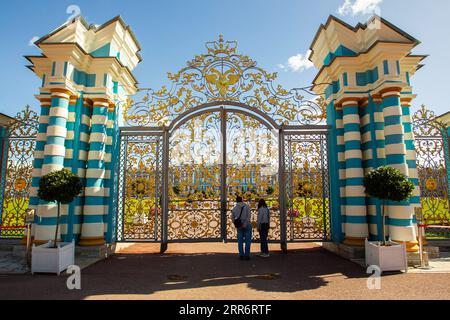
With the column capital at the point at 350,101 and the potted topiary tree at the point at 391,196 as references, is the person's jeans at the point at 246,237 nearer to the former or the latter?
the potted topiary tree at the point at 391,196

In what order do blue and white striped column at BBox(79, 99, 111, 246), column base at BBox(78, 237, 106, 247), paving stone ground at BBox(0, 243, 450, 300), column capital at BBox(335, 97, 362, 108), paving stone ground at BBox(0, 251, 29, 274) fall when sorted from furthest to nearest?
1. column capital at BBox(335, 97, 362, 108)
2. blue and white striped column at BBox(79, 99, 111, 246)
3. column base at BBox(78, 237, 106, 247)
4. paving stone ground at BBox(0, 251, 29, 274)
5. paving stone ground at BBox(0, 243, 450, 300)

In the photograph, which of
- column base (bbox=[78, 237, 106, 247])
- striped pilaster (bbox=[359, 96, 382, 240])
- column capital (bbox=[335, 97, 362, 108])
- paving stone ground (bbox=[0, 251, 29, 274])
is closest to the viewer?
paving stone ground (bbox=[0, 251, 29, 274])

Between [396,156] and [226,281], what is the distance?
15.3ft

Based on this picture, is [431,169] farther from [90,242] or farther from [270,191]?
[90,242]

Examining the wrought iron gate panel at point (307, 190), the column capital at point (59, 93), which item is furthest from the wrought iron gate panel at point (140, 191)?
the wrought iron gate panel at point (307, 190)

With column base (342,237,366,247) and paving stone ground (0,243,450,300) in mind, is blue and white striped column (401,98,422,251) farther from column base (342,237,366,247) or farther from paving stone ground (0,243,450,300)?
paving stone ground (0,243,450,300)

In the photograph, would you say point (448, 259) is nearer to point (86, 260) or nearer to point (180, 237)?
point (180, 237)

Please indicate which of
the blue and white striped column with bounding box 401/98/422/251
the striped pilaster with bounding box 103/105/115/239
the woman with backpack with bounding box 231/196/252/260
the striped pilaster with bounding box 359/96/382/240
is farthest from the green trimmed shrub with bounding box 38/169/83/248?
the blue and white striped column with bounding box 401/98/422/251

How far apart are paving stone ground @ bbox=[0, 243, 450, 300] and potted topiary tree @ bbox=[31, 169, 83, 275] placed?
0.23 meters

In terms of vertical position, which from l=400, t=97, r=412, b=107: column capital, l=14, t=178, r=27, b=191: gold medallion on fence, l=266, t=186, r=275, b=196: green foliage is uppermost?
l=400, t=97, r=412, b=107: column capital

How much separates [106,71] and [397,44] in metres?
7.36

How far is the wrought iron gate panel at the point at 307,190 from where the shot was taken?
25.3 feet

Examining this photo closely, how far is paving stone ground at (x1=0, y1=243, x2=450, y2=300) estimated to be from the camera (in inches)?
171

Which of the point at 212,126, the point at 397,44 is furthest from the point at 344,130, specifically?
the point at 212,126
